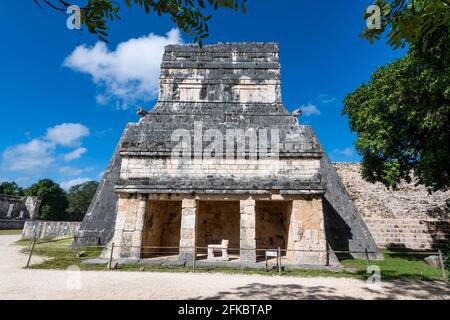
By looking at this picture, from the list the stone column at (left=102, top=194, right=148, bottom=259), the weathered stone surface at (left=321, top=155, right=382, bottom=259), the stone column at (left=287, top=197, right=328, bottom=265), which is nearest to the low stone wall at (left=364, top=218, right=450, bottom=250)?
the weathered stone surface at (left=321, top=155, right=382, bottom=259)

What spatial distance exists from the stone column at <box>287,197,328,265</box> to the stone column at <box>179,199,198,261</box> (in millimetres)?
3522

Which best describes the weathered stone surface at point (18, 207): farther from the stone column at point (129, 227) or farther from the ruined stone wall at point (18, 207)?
the stone column at point (129, 227)

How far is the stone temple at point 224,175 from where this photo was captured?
9422 mm

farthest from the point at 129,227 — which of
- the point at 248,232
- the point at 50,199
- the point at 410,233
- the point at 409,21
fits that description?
the point at 50,199

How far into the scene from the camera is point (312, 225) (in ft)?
30.4

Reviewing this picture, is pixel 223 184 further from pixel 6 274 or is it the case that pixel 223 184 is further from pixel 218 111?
pixel 6 274

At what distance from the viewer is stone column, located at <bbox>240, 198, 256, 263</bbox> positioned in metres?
9.09

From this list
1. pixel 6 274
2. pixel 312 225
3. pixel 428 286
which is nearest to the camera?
pixel 428 286

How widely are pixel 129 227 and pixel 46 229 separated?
16.0 m

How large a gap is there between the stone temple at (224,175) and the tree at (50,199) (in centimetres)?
3496

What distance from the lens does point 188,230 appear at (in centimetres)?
941

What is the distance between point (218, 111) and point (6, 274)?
9517 mm

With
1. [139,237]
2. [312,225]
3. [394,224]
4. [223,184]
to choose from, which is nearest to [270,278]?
[312,225]

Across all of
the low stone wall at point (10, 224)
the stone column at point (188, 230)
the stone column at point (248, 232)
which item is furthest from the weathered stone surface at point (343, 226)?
the low stone wall at point (10, 224)
